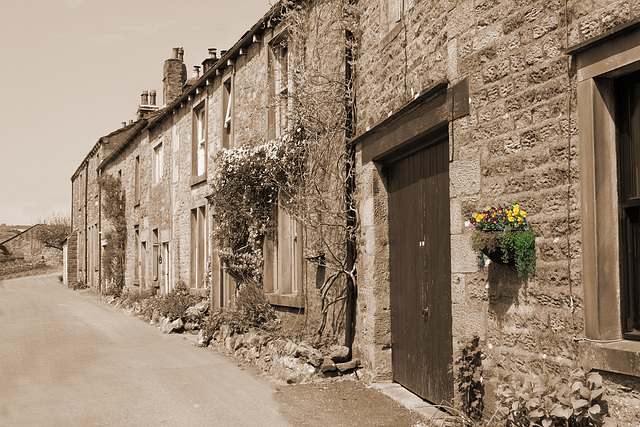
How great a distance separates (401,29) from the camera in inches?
269

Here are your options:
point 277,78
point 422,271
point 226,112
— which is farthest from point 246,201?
point 422,271

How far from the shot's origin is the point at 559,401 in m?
4.04

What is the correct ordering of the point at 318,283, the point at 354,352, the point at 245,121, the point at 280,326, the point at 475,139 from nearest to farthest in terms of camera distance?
the point at 475,139
the point at 354,352
the point at 318,283
the point at 280,326
the point at 245,121

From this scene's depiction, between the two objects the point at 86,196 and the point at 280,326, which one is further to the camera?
the point at 86,196

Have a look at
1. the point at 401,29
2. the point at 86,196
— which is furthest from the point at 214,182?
the point at 86,196

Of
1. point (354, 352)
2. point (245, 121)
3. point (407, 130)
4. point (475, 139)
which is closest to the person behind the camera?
point (475, 139)

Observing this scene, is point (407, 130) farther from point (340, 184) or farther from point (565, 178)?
point (565, 178)

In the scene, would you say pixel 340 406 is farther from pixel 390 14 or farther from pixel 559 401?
pixel 390 14

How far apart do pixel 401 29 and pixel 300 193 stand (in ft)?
10.6

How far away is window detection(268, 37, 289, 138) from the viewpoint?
427 inches

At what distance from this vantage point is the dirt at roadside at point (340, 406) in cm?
621

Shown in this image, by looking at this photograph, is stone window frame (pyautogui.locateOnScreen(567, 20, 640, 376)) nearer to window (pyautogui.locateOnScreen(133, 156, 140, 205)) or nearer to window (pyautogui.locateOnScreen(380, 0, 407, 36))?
window (pyautogui.locateOnScreen(380, 0, 407, 36))

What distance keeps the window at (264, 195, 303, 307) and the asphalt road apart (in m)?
1.35

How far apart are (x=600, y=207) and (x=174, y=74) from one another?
1989 centimetres
